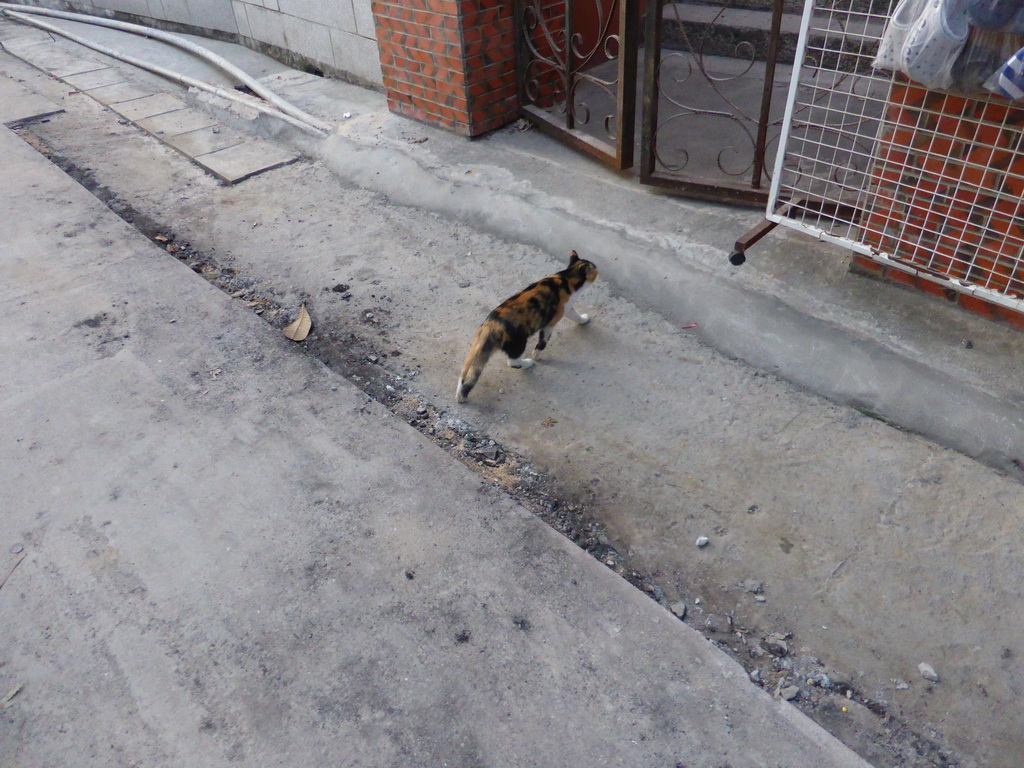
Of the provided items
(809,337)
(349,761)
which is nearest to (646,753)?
(349,761)

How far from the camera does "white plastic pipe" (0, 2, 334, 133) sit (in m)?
6.37

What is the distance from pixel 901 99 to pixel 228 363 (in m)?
3.55

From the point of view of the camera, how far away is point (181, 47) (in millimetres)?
8562

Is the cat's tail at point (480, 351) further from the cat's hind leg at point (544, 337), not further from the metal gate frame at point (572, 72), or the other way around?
the metal gate frame at point (572, 72)

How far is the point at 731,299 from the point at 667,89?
303 centimetres

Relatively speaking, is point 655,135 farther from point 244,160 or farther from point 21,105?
point 21,105

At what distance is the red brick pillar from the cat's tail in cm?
259

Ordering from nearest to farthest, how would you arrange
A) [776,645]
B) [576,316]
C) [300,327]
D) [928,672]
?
1. [928,672]
2. [776,645]
3. [576,316]
4. [300,327]

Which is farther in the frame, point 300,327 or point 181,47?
point 181,47

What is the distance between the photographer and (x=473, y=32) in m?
4.99

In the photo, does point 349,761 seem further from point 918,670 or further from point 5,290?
point 5,290

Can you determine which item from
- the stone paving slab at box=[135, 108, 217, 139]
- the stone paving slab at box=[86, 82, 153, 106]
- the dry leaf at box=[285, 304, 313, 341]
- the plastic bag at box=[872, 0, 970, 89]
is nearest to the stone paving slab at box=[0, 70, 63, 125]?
the stone paving slab at box=[86, 82, 153, 106]

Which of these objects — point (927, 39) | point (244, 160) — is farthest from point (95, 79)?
point (927, 39)

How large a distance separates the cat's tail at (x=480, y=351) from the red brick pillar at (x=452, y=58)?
259 centimetres
